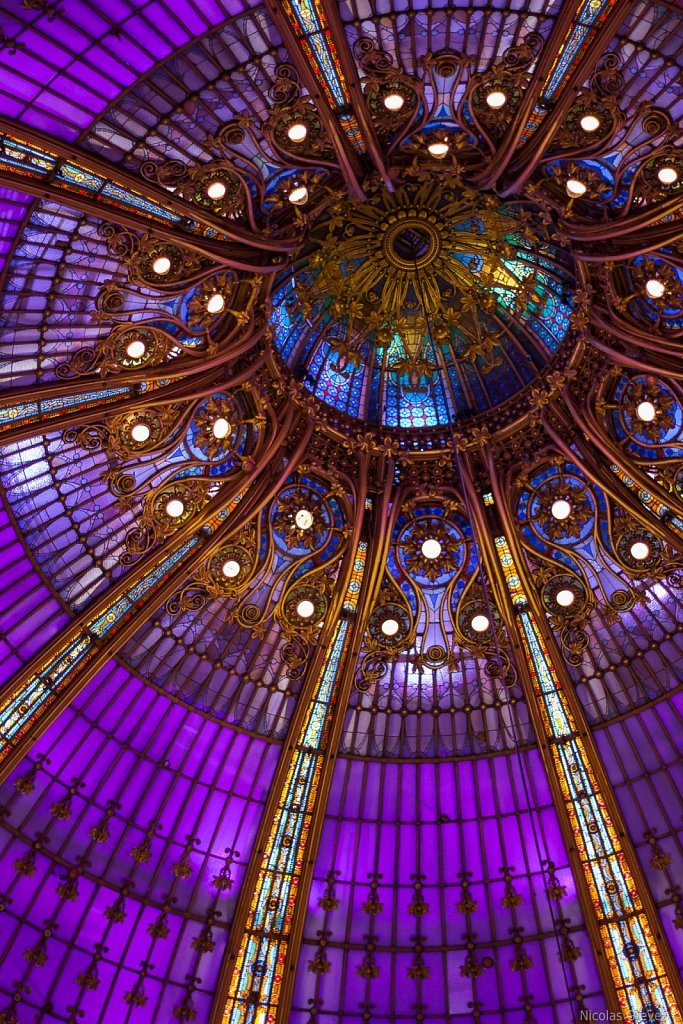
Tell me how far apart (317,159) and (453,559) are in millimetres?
9392

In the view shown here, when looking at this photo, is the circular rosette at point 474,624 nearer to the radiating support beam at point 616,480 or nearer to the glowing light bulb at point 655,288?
the radiating support beam at point 616,480

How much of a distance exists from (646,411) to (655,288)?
2.61 meters

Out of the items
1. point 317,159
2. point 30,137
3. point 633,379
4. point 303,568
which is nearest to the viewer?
point 30,137

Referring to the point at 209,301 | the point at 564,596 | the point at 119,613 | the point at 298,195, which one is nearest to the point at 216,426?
the point at 209,301

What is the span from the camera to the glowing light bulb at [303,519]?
2305cm

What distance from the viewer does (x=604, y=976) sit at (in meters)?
20.1

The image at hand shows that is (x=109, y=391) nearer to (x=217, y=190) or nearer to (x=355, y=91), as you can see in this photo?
(x=217, y=190)

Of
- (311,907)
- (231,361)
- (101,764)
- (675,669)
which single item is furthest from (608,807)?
(231,361)

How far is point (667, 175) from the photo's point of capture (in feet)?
63.1

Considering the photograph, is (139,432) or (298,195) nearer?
(298,195)

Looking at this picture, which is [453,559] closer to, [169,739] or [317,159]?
[169,739]

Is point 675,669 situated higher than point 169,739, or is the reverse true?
point 675,669

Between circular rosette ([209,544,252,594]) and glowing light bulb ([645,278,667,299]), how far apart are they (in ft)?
33.7

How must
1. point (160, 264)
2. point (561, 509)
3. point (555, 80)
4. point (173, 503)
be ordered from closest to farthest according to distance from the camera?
1. point (555, 80)
2. point (160, 264)
3. point (173, 503)
4. point (561, 509)
